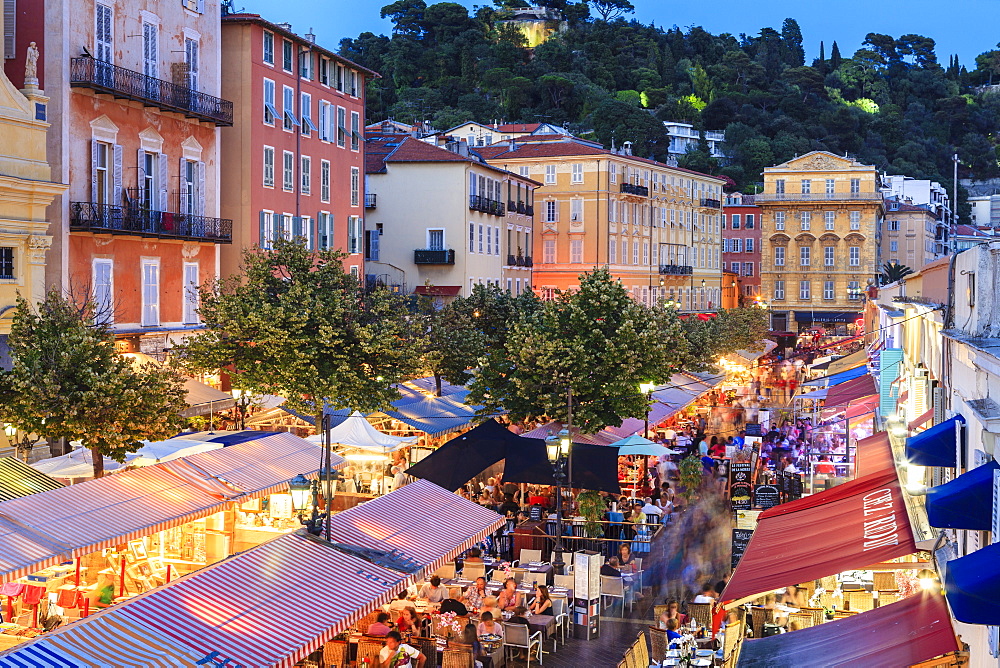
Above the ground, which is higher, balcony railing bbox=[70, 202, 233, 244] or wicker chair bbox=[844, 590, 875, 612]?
balcony railing bbox=[70, 202, 233, 244]

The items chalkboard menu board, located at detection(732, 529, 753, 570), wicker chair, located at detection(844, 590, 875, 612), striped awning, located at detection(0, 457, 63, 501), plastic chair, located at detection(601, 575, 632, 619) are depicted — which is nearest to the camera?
wicker chair, located at detection(844, 590, 875, 612)

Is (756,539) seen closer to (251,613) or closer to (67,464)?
(251,613)

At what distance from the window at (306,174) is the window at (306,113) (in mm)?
1016

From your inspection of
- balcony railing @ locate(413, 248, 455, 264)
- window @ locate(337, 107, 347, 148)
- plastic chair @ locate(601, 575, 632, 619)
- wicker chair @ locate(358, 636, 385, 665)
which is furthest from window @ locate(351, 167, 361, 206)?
wicker chair @ locate(358, 636, 385, 665)

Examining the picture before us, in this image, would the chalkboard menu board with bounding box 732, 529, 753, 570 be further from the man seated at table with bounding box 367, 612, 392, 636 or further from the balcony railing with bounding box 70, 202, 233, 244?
the balcony railing with bounding box 70, 202, 233, 244

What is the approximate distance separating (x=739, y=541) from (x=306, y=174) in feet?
91.9

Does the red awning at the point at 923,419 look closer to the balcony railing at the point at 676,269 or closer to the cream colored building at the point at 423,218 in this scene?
the cream colored building at the point at 423,218

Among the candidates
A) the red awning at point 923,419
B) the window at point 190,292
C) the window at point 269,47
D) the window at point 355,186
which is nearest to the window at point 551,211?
the window at point 355,186

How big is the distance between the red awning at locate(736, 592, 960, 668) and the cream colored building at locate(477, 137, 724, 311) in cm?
6219

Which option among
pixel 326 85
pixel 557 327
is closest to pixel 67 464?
pixel 557 327

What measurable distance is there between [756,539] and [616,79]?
137 meters

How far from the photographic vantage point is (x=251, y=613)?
44.4ft

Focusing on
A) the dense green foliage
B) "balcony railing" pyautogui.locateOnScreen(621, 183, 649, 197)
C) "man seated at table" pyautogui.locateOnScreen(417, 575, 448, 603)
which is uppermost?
the dense green foliage

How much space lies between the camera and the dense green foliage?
125 m
